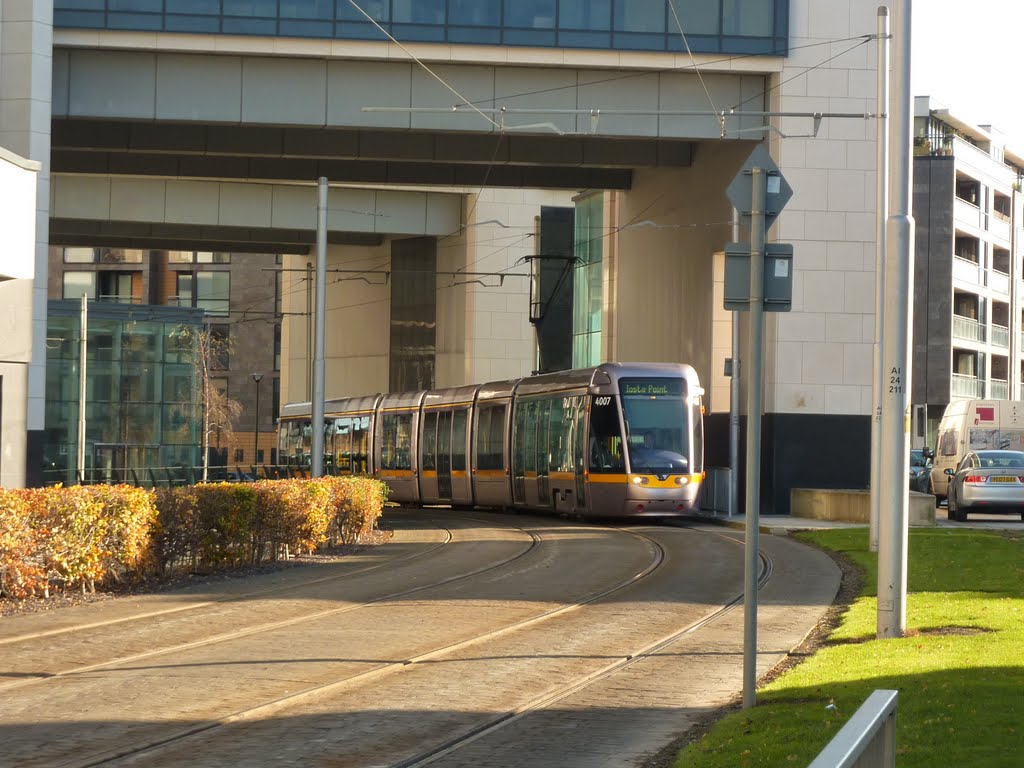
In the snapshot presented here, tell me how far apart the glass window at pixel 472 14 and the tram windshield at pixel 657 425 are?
28.7ft

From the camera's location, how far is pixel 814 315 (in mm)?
37281

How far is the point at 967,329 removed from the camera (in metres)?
77.5

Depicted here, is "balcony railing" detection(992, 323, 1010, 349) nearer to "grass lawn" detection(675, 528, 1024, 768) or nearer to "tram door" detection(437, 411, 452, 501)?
"tram door" detection(437, 411, 452, 501)

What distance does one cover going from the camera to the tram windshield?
31.5 m

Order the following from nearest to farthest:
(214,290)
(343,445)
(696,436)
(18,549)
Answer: (18,549) → (696,436) → (343,445) → (214,290)

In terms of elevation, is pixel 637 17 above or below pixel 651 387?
above

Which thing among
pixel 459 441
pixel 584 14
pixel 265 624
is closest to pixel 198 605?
pixel 265 624

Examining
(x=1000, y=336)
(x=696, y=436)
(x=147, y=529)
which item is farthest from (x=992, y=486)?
(x=1000, y=336)

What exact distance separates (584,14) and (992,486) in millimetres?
13375

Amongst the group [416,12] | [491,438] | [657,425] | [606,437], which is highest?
[416,12]

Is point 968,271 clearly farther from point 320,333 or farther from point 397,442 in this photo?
point 320,333

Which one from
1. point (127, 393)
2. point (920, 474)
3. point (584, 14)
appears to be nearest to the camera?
point (584, 14)

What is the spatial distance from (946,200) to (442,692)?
67.3 meters

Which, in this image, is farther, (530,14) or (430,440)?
(430,440)
